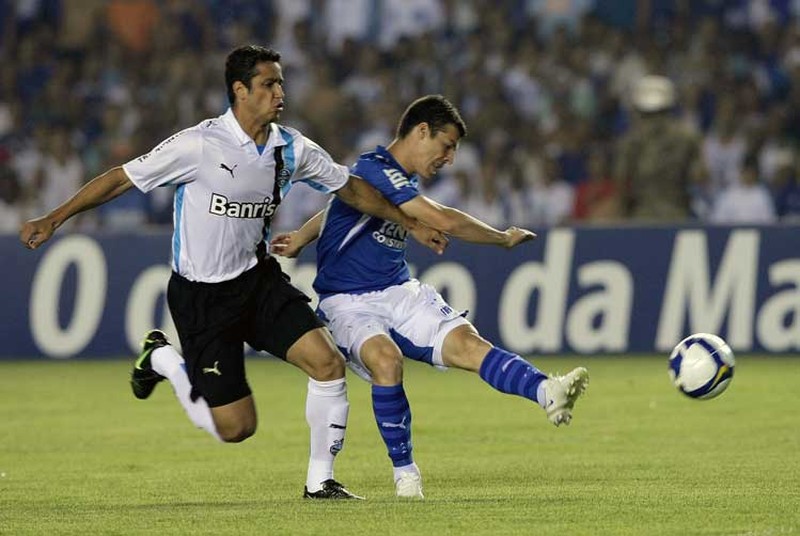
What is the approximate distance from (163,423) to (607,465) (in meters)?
3.88

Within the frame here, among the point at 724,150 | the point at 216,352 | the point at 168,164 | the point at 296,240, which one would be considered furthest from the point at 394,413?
the point at 724,150

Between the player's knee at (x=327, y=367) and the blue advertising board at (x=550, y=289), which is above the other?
the blue advertising board at (x=550, y=289)

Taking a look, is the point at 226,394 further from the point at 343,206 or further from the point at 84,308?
the point at 84,308

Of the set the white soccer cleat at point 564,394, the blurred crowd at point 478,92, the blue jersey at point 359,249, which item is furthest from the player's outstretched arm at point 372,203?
the blurred crowd at point 478,92

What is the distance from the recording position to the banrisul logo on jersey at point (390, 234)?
882cm

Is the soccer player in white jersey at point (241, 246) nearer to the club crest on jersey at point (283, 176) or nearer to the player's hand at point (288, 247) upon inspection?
the club crest on jersey at point (283, 176)

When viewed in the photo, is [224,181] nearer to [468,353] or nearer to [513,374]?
[468,353]

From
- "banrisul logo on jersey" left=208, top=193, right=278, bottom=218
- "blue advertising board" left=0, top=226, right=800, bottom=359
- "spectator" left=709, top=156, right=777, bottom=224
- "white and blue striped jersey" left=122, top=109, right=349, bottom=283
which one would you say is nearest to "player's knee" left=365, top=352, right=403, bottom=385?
"white and blue striped jersey" left=122, top=109, right=349, bottom=283

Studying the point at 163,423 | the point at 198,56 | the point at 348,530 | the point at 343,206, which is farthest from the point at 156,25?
the point at 348,530

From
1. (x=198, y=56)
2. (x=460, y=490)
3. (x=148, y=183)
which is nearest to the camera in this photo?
(x=148, y=183)

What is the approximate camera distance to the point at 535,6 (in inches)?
831

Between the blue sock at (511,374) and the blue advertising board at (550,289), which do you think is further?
the blue advertising board at (550,289)

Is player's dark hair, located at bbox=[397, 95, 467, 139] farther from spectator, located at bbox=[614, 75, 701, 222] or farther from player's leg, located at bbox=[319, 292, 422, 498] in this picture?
spectator, located at bbox=[614, 75, 701, 222]

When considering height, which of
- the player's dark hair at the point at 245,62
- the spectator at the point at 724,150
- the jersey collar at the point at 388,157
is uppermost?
the spectator at the point at 724,150
